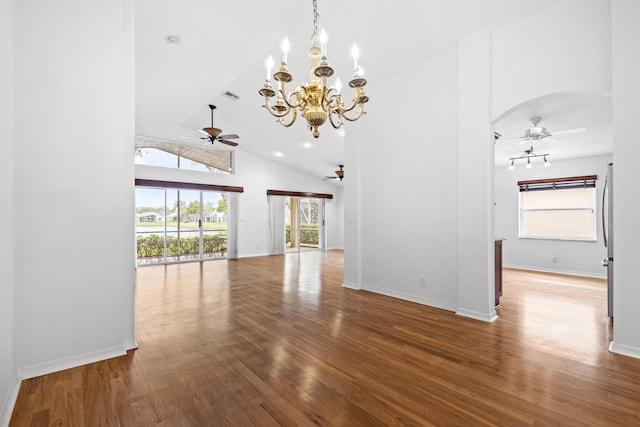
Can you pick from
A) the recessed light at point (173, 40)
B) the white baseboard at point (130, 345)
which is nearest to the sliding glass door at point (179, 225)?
the recessed light at point (173, 40)

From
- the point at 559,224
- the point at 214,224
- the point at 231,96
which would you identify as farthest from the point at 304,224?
the point at 559,224

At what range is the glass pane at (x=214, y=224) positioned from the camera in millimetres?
8961

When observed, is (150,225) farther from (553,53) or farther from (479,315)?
(553,53)

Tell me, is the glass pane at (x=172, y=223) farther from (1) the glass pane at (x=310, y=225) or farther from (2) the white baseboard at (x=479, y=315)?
(2) the white baseboard at (x=479, y=315)

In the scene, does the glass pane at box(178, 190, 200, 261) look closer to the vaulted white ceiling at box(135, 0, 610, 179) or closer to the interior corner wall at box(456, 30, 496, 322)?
the vaulted white ceiling at box(135, 0, 610, 179)

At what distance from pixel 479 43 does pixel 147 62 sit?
4.56 meters

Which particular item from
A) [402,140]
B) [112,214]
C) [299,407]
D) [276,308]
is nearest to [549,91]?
[402,140]

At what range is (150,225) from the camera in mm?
8094

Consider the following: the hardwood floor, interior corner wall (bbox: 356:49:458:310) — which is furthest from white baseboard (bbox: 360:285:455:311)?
the hardwood floor

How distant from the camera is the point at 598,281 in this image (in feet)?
18.8

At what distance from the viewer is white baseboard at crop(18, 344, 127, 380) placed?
88.1 inches

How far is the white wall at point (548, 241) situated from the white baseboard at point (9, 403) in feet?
28.9

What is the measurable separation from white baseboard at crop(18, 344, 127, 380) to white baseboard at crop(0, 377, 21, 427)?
87mm

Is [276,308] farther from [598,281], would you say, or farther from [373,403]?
[598,281]
